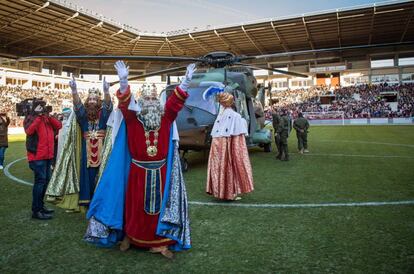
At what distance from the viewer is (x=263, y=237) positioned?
407cm

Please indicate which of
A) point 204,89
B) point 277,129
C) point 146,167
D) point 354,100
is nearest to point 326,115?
point 354,100

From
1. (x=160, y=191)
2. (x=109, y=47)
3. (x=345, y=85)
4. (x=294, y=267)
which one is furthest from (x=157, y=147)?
(x=345, y=85)

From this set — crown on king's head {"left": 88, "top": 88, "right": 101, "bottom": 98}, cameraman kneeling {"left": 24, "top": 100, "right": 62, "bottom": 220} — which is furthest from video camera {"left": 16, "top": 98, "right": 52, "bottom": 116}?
crown on king's head {"left": 88, "top": 88, "right": 101, "bottom": 98}

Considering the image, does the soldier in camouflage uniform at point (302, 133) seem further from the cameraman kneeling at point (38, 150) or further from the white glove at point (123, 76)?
the white glove at point (123, 76)

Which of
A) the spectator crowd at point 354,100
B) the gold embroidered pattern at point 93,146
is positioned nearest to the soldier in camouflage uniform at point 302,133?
the gold embroidered pattern at point 93,146

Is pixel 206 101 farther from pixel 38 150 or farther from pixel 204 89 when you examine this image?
pixel 38 150

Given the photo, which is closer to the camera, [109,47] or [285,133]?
[285,133]

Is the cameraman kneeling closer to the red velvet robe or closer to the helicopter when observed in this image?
the red velvet robe

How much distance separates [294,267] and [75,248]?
8.20 ft

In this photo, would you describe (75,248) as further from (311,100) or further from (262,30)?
(311,100)

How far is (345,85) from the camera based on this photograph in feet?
173

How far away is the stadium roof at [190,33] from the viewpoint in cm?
3522

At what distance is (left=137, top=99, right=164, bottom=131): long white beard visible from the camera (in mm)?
3793

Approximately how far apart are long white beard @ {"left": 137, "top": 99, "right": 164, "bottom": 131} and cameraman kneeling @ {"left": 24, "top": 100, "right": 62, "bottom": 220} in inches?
83.8
